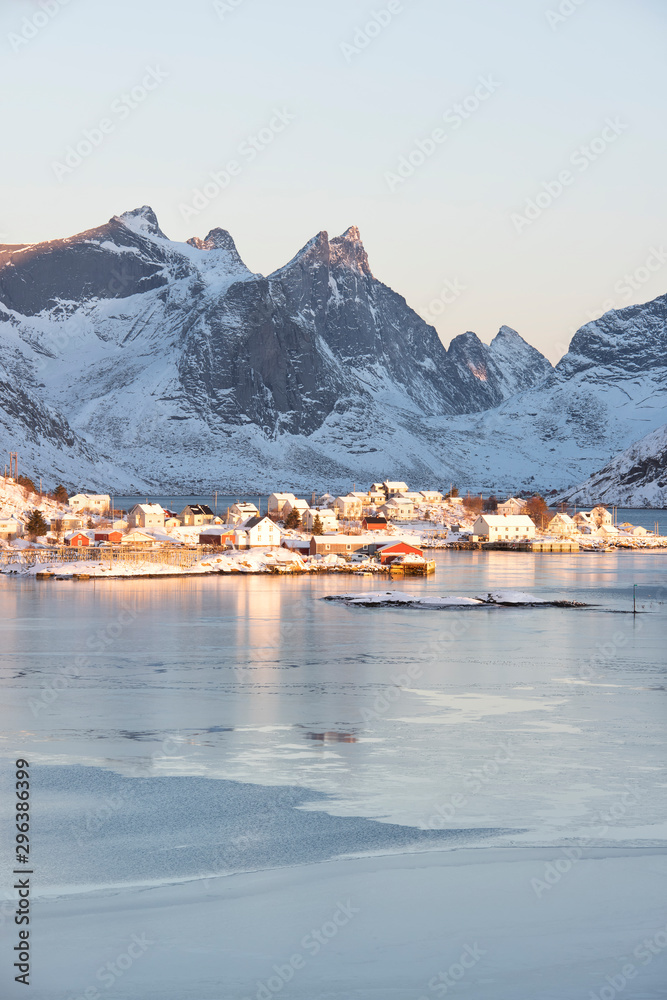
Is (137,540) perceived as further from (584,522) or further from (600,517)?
(600,517)

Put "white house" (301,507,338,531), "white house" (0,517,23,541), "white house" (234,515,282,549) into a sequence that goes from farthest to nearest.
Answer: "white house" (301,507,338,531)
"white house" (0,517,23,541)
"white house" (234,515,282,549)

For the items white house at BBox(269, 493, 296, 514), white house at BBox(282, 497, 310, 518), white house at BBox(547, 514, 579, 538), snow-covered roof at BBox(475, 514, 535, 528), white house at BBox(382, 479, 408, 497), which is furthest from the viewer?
white house at BBox(382, 479, 408, 497)

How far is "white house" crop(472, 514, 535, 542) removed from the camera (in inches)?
4594

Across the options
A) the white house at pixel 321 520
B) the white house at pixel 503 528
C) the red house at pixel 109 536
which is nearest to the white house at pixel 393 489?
the white house at pixel 503 528

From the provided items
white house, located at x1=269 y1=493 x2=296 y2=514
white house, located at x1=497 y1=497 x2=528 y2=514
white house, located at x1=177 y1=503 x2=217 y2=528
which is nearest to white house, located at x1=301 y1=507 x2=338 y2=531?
white house, located at x1=177 y1=503 x2=217 y2=528

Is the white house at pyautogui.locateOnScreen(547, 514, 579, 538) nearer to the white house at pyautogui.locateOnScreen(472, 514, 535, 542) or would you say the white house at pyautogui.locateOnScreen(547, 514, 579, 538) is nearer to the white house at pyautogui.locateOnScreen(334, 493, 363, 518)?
the white house at pyautogui.locateOnScreen(472, 514, 535, 542)

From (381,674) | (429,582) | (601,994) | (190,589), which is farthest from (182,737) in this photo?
(429,582)

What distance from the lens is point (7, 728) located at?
926 inches

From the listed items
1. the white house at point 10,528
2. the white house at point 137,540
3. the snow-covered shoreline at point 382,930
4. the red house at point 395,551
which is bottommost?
the snow-covered shoreline at point 382,930

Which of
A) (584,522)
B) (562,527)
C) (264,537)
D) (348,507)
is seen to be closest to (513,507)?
(584,522)

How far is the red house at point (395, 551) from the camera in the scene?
81438 mm

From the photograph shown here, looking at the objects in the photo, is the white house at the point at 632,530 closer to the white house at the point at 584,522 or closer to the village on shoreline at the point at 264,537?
the village on shoreline at the point at 264,537

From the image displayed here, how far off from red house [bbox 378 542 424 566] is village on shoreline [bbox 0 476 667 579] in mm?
92

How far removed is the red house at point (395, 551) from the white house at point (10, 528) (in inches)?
1116
